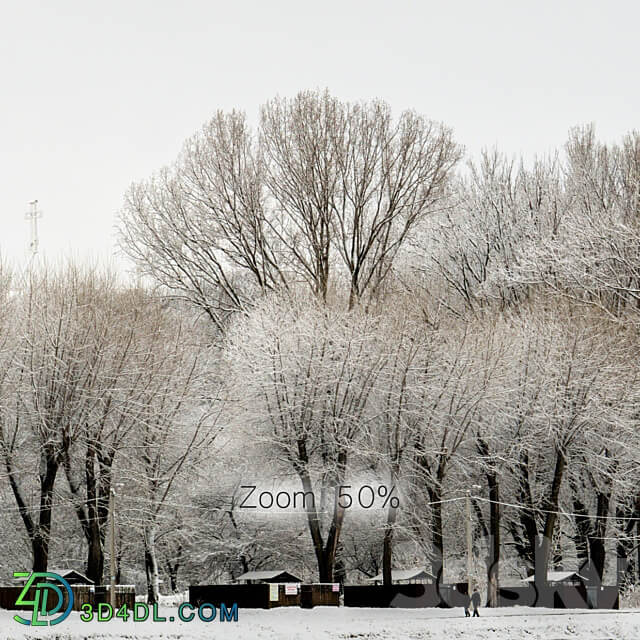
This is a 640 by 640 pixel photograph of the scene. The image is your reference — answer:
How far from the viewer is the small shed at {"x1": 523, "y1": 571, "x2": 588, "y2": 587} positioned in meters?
40.6

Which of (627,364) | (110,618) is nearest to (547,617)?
(627,364)

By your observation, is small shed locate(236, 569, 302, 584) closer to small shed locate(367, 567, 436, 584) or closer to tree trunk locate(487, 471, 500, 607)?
small shed locate(367, 567, 436, 584)

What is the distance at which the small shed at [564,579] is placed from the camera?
4056cm

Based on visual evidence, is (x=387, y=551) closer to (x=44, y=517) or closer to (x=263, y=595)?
(x=263, y=595)

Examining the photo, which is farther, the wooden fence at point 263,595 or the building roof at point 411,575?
the building roof at point 411,575

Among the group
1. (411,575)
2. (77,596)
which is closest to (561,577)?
(411,575)

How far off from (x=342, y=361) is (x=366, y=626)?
10.6 meters

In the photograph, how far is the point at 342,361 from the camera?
3962 cm

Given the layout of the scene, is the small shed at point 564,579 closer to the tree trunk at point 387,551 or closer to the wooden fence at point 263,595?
the tree trunk at point 387,551

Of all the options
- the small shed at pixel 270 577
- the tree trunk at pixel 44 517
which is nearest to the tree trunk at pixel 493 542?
the small shed at pixel 270 577

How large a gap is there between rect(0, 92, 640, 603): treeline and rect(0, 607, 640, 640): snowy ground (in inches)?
135

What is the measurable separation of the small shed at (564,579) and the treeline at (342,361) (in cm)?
75

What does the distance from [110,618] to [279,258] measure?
786 inches

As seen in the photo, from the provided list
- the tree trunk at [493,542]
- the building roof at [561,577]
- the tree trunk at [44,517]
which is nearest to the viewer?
the tree trunk at [44,517]
